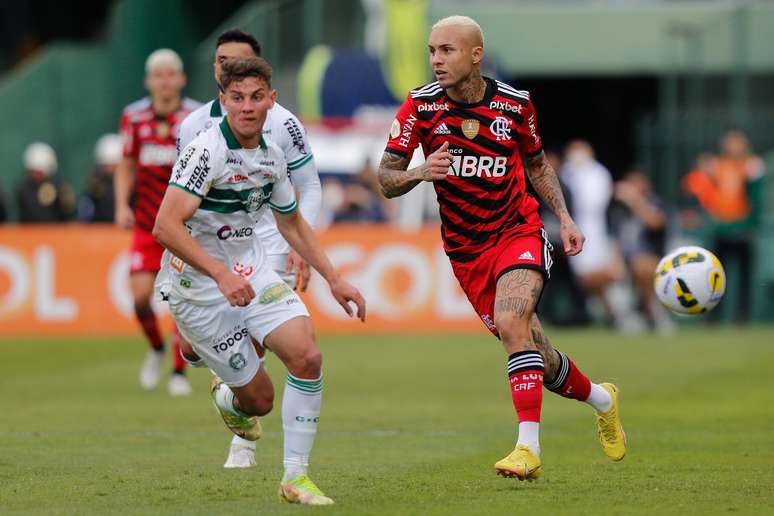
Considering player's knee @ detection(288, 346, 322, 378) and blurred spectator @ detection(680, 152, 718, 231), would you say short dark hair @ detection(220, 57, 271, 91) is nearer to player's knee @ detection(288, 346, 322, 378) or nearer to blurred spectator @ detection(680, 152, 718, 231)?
player's knee @ detection(288, 346, 322, 378)

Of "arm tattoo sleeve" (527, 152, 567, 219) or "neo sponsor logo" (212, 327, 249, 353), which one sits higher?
"arm tattoo sleeve" (527, 152, 567, 219)

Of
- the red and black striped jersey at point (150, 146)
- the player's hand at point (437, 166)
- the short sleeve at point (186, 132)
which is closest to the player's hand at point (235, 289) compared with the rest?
the player's hand at point (437, 166)

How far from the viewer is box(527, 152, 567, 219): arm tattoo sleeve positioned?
366 inches

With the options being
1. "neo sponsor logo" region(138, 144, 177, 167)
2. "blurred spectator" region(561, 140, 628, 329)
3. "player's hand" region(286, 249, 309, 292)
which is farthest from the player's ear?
"blurred spectator" region(561, 140, 628, 329)

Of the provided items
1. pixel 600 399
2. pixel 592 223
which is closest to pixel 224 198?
pixel 600 399

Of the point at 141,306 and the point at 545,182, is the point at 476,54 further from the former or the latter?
the point at 141,306

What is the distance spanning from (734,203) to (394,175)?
14743 millimetres

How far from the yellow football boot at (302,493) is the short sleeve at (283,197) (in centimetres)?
144

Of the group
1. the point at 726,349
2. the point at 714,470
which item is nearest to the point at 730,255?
the point at 726,349

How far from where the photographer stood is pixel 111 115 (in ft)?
101

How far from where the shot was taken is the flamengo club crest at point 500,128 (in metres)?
8.98

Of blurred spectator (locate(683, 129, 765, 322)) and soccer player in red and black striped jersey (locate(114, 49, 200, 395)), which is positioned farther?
blurred spectator (locate(683, 129, 765, 322))

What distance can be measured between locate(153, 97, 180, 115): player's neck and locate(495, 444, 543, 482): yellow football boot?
6.45 m

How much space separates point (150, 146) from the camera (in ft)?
45.2
